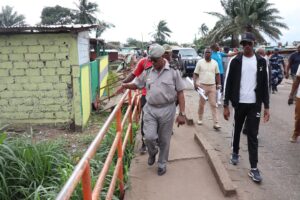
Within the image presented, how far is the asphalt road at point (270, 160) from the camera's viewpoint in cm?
413

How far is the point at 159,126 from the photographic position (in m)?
4.41

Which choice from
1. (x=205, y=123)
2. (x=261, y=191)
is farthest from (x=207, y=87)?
(x=261, y=191)

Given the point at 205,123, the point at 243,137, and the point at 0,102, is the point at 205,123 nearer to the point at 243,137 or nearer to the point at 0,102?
the point at 243,137

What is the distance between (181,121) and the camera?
448cm

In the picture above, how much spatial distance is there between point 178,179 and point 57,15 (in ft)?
209

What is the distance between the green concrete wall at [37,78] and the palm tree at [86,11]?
4960 centimetres

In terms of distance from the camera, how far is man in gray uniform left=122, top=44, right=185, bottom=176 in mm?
4242

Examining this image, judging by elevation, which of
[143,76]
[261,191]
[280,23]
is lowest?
[261,191]

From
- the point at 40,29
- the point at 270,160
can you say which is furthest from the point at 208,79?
the point at 40,29

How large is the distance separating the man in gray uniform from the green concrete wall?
487 centimetres

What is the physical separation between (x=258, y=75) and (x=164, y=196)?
1.89 metres

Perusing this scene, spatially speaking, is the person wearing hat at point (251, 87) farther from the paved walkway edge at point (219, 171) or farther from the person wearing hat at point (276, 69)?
the person wearing hat at point (276, 69)

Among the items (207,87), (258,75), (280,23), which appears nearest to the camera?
(258,75)

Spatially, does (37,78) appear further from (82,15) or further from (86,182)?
(82,15)
